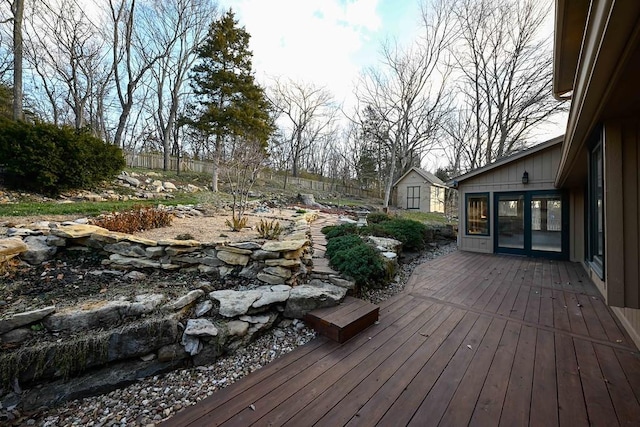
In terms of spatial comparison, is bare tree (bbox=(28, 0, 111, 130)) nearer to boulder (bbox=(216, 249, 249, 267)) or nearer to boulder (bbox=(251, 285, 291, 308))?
boulder (bbox=(216, 249, 249, 267))

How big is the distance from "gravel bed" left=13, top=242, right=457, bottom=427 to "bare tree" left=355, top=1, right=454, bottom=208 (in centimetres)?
1089

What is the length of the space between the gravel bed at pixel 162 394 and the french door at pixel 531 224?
266 inches

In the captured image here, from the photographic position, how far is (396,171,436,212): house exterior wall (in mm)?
17109

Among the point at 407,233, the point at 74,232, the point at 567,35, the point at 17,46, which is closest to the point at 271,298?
the point at 74,232

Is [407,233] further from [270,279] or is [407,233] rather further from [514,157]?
[270,279]

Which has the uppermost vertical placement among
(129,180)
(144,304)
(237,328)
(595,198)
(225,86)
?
(225,86)

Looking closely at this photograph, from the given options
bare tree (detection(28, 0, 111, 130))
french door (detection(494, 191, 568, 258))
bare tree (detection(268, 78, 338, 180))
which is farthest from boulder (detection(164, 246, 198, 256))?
bare tree (detection(268, 78, 338, 180))

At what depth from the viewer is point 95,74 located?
13.2 metres

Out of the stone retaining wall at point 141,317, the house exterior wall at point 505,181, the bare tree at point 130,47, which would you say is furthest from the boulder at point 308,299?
the bare tree at point 130,47

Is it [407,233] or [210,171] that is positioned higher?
[210,171]

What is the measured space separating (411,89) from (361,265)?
38.0ft

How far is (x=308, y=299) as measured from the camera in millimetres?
2902

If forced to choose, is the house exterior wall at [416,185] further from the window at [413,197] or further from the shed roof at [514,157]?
the shed roof at [514,157]

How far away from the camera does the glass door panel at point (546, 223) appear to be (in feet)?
20.5
